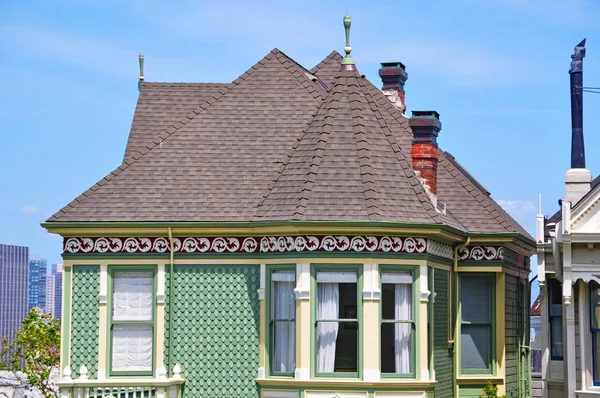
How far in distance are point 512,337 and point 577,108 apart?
5.88 metres

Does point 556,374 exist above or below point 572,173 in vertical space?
below

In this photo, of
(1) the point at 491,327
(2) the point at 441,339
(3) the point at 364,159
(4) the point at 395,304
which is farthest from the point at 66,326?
(1) the point at 491,327

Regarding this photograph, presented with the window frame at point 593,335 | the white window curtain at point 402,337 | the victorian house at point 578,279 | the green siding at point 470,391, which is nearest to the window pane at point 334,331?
the white window curtain at point 402,337

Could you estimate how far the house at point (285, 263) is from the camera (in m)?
25.0

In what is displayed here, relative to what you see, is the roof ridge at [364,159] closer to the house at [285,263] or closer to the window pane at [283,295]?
the house at [285,263]

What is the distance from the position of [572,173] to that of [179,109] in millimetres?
9343

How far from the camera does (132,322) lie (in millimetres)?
26125

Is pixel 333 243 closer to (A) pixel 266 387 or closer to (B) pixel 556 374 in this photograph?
(A) pixel 266 387

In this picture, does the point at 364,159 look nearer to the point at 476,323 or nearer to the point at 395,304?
the point at 395,304

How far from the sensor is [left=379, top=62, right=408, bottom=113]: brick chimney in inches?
1320

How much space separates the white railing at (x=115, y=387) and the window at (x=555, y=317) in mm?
8223

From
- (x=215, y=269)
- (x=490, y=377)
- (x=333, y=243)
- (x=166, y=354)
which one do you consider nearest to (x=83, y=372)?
(x=166, y=354)

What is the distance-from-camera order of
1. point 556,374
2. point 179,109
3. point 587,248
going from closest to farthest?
point 587,248
point 556,374
point 179,109

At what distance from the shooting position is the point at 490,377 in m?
28.5
